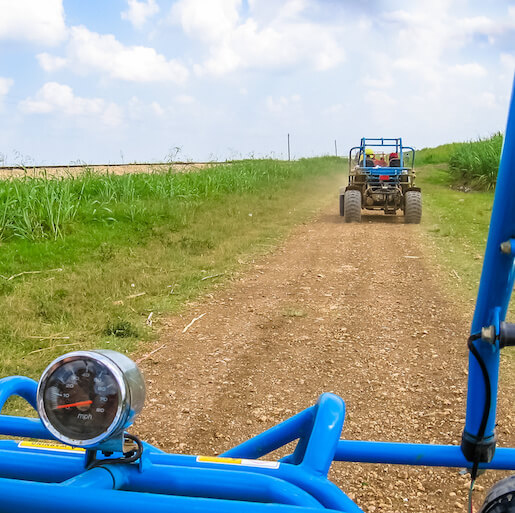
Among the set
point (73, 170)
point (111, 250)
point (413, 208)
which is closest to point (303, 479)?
point (111, 250)

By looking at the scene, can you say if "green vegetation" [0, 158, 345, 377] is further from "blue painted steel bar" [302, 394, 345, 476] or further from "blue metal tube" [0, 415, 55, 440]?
"blue painted steel bar" [302, 394, 345, 476]

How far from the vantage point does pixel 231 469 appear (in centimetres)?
134

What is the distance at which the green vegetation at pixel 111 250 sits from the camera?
4980 millimetres

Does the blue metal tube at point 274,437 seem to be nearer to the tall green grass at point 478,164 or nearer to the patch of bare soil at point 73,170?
the patch of bare soil at point 73,170

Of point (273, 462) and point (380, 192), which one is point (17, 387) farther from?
point (380, 192)

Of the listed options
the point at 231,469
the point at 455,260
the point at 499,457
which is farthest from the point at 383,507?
the point at 455,260

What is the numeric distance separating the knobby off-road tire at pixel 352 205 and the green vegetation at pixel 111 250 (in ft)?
3.55

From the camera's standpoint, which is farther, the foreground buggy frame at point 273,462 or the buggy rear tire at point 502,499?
the buggy rear tire at point 502,499

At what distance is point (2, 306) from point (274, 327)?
8.33 feet

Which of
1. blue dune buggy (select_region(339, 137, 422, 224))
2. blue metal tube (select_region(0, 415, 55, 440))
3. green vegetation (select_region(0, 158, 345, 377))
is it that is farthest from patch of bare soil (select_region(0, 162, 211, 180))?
blue metal tube (select_region(0, 415, 55, 440))

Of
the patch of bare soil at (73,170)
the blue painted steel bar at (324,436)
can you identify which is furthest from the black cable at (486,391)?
the patch of bare soil at (73,170)

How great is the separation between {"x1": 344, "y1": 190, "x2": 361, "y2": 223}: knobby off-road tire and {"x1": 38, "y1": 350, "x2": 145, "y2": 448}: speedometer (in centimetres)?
1045

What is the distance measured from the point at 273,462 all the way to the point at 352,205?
10392 mm

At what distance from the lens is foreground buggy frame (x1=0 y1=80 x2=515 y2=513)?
107 centimetres
